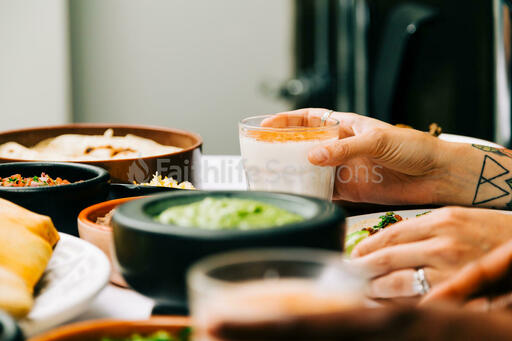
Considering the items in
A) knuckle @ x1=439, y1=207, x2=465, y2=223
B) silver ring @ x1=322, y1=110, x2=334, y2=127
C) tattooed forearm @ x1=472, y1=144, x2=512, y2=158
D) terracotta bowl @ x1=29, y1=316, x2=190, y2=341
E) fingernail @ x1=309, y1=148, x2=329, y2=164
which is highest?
silver ring @ x1=322, y1=110, x2=334, y2=127

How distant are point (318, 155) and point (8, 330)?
0.73 m

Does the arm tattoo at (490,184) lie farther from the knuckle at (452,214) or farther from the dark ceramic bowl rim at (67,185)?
the dark ceramic bowl rim at (67,185)

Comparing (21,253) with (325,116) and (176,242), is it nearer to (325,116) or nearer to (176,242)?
(176,242)

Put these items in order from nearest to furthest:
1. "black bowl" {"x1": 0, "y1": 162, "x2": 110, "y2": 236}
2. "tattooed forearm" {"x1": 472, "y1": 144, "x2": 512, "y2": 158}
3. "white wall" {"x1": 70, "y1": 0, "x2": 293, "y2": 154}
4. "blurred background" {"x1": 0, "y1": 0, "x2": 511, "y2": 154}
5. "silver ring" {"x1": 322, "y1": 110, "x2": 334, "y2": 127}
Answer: "black bowl" {"x1": 0, "y1": 162, "x2": 110, "y2": 236}
"silver ring" {"x1": 322, "y1": 110, "x2": 334, "y2": 127}
"tattooed forearm" {"x1": 472, "y1": 144, "x2": 512, "y2": 158}
"blurred background" {"x1": 0, "y1": 0, "x2": 511, "y2": 154}
"white wall" {"x1": 70, "y1": 0, "x2": 293, "y2": 154}

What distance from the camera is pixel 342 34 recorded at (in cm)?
357

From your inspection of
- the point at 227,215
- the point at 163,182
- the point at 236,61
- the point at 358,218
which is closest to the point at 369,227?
the point at 358,218

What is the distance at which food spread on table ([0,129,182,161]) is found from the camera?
4.29 ft

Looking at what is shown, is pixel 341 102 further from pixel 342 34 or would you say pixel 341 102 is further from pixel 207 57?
pixel 207 57

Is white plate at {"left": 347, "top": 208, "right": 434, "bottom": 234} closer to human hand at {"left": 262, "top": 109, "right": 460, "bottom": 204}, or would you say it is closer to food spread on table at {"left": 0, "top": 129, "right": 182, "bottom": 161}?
human hand at {"left": 262, "top": 109, "right": 460, "bottom": 204}

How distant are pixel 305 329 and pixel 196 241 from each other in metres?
0.22

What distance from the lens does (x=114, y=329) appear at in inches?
21.4

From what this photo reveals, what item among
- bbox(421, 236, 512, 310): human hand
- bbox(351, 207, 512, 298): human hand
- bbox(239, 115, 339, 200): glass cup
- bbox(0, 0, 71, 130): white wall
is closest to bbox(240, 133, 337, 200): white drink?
bbox(239, 115, 339, 200): glass cup

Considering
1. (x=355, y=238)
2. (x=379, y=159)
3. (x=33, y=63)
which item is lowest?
(x=355, y=238)

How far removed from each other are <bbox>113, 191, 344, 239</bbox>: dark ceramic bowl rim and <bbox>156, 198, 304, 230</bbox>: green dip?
1.0 inches
